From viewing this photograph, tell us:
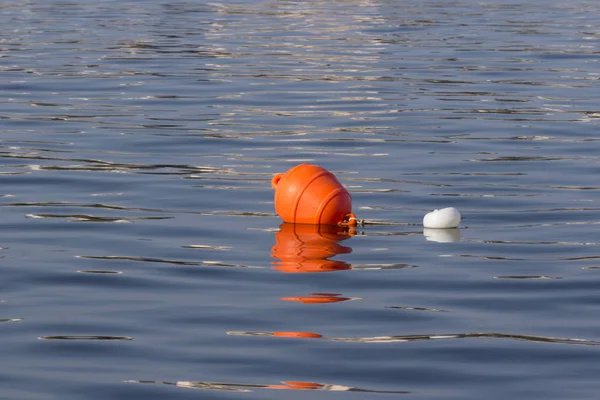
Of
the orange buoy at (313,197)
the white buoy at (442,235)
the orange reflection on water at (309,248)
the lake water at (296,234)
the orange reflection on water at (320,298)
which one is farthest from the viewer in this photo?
the orange buoy at (313,197)

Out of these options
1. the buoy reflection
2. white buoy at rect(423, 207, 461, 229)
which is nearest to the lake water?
the buoy reflection

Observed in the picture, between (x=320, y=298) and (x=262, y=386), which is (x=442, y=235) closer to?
(x=320, y=298)

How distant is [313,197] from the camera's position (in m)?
10.7

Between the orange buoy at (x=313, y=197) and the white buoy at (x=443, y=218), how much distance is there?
613 mm

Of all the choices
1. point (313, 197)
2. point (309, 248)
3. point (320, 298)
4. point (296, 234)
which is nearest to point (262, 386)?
point (320, 298)

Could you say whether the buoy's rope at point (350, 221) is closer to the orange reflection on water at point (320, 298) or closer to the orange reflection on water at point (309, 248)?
the orange reflection on water at point (309, 248)

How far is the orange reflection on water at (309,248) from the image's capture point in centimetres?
954

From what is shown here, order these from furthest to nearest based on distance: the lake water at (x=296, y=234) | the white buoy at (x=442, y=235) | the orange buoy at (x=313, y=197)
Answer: the orange buoy at (x=313, y=197)
the white buoy at (x=442, y=235)
the lake water at (x=296, y=234)

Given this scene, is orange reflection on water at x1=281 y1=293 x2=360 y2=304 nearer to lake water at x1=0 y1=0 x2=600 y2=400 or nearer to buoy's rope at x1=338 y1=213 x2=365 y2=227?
lake water at x1=0 y1=0 x2=600 y2=400

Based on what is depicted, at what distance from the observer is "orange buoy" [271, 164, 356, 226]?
10672 mm

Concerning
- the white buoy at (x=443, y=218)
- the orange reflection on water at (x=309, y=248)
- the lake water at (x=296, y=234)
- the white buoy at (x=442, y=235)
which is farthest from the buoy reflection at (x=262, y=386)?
the white buoy at (x=443, y=218)

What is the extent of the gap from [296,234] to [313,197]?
323mm

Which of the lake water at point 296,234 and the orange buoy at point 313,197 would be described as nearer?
the lake water at point 296,234

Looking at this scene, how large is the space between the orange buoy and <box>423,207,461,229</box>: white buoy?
2.01 feet
